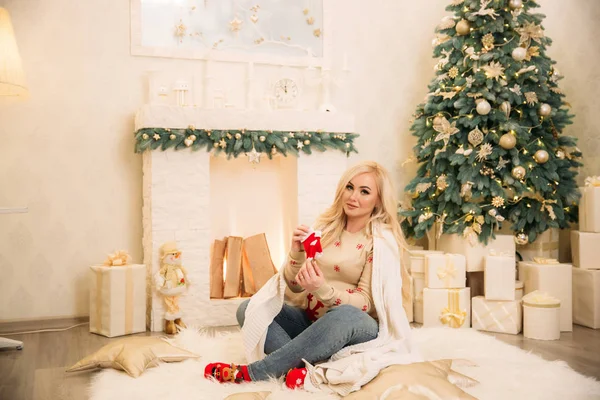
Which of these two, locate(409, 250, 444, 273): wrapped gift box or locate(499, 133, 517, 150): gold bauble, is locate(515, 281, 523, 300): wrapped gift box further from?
locate(499, 133, 517, 150): gold bauble

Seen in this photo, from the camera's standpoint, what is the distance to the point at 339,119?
4.06 meters

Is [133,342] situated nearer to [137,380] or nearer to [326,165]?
[137,380]

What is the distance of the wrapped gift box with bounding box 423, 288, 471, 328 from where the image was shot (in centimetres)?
361

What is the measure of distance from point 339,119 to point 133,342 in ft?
7.01

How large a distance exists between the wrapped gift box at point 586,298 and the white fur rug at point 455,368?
0.90 meters

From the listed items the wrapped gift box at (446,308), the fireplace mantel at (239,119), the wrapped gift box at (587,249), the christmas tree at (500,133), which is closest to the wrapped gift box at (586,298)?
the wrapped gift box at (587,249)

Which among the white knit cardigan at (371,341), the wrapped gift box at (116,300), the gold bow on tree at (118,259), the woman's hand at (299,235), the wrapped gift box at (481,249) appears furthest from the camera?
the wrapped gift box at (481,249)

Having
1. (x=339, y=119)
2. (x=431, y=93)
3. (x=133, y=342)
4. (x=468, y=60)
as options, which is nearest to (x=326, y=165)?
(x=339, y=119)

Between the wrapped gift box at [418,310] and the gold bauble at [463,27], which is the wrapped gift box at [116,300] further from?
the gold bauble at [463,27]

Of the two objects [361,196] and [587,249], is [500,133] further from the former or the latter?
[361,196]

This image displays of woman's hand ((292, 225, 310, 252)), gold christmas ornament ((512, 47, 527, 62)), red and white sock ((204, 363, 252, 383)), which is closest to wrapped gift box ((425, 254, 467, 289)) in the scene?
gold christmas ornament ((512, 47, 527, 62))

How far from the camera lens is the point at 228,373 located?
2.39 m

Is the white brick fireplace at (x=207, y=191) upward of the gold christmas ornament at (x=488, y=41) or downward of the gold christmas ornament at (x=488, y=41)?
downward

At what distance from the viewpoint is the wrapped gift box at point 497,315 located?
3504 millimetres
